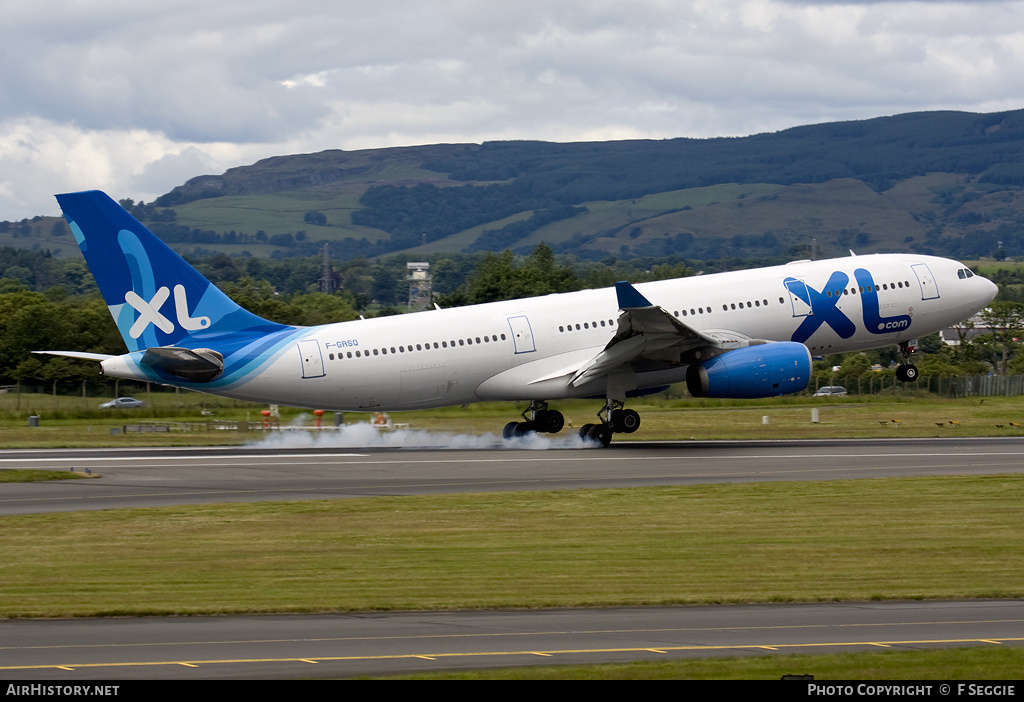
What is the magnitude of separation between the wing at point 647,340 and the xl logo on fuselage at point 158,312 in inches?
484

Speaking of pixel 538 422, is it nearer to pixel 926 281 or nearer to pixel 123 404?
pixel 926 281

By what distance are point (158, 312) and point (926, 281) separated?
2654 cm

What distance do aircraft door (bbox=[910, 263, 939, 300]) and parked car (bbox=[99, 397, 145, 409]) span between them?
105 feet

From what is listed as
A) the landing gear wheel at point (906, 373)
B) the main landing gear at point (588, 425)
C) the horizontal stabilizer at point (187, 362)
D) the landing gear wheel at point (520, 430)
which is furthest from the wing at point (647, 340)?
the horizontal stabilizer at point (187, 362)

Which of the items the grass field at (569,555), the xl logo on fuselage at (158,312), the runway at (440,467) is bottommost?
the grass field at (569,555)

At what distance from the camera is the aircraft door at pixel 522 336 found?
39.9m

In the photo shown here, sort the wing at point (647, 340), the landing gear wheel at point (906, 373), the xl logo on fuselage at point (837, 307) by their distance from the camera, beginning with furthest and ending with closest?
the landing gear wheel at point (906, 373), the xl logo on fuselage at point (837, 307), the wing at point (647, 340)

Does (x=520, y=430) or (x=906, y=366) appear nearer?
(x=520, y=430)

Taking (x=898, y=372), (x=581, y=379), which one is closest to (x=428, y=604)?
(x=581, y=379)

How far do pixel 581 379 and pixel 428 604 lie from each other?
21923 millimetres

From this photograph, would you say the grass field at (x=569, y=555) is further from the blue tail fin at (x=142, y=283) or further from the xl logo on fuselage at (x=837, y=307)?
the xl logo on fuselage at (x=837, y=307)

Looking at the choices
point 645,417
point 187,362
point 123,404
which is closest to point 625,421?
point 645,417

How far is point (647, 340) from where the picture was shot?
3819 cm
